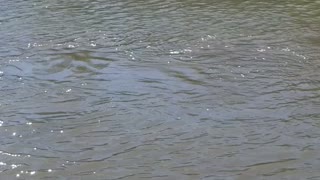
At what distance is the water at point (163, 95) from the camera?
15.9ft

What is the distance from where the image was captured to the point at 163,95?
20.5ft

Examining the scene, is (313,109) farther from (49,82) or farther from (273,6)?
(273,6)

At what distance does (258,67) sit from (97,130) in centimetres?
224

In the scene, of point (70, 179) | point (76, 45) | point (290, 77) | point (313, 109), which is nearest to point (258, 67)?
point (290, 77)

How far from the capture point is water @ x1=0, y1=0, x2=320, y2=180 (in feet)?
15.9

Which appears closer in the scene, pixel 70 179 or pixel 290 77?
pixel 70 179

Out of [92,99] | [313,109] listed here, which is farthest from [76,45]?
[313,109]

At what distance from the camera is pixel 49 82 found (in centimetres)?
682

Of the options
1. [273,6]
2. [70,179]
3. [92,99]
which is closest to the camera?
[70,179]

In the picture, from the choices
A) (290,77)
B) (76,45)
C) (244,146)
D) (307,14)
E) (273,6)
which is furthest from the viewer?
(273,6)

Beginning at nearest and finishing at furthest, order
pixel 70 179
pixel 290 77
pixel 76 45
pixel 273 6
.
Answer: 1. pixel 70 179
2. pixel 290 77
3. pixel 76 45
4. pixel 273 6

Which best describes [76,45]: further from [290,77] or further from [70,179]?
[70,179]

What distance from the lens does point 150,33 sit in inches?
348

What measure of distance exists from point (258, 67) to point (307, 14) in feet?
9.70
